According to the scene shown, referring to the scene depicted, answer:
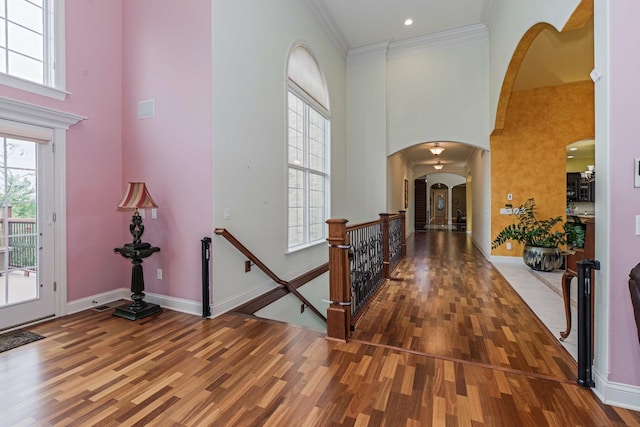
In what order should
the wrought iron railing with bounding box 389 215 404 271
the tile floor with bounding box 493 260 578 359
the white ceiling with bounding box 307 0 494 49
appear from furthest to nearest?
the wrought iron railing with bounding box 389 215 404 271 → the white ceiling with bounding box 307 0 494 49 → the tile floor with bounding box 493 260 578 359

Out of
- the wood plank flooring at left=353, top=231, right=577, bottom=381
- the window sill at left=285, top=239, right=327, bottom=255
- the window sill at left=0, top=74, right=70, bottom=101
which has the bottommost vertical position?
the wood plank flooring at left=353, top=231, right=577, bottom=381

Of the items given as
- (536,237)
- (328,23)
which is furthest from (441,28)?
(536,237)

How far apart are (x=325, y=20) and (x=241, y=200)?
4553mm

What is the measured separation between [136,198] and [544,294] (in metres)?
5.35

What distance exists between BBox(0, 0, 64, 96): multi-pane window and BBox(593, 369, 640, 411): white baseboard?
5.28 m

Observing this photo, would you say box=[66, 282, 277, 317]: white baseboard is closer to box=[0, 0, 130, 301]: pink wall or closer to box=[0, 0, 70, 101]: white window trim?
box=[0, 0, 130, 301]: pink wall

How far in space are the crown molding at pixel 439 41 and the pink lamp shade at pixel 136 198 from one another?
638cm

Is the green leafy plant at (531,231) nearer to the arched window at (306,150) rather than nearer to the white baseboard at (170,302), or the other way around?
the arched window at (306,150)

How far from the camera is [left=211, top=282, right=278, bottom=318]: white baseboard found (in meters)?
3.25

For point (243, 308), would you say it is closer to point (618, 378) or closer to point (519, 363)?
point (519, 363)

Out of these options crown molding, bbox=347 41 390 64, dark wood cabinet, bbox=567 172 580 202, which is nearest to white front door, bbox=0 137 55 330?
crown molding, bbox=347 41 390 64

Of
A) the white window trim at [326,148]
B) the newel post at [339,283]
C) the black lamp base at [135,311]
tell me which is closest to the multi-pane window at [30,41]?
the black lamp base at [135,311]

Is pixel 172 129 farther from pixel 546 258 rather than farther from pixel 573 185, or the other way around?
pixel 573 185

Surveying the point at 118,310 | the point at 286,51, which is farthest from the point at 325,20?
the point at 118,310
